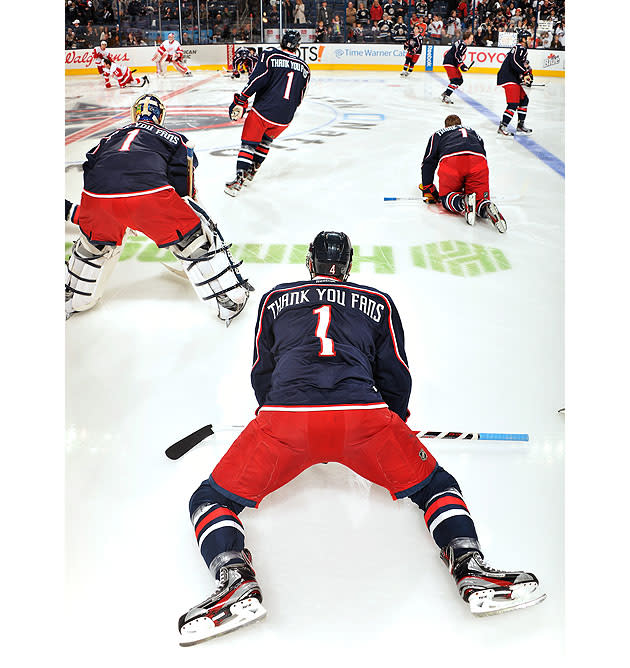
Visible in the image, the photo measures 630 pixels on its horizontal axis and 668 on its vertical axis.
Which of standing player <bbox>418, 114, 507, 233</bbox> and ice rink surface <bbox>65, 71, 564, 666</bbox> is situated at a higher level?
standing player <bbox>418, 114, 507, 233</bbox>

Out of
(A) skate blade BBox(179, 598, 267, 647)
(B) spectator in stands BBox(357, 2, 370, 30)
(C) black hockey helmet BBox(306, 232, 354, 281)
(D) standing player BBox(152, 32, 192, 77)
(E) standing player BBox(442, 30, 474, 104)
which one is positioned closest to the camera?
(A) skate blade BBox(179, 598, 267, 647)

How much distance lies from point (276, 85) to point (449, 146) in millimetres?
1673

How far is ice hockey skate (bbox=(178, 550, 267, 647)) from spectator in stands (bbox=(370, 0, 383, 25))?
58.7ft

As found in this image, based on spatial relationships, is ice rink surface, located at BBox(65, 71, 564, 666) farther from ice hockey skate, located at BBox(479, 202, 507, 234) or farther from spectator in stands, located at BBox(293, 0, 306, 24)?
spectator in stands, located at BBox(293, 0, 306, 24)

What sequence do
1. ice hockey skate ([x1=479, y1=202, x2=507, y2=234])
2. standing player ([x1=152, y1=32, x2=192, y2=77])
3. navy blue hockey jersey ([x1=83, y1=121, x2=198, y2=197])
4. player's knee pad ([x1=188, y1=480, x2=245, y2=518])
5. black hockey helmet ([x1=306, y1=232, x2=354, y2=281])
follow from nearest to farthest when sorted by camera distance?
player's knee pad ([x1=188, y1=480, x2=245, y2=518]), black hockey helmet ([x1=306, y1=232, x2=354, y2=281]), navy blue hockey jersey ([x1=83, y1=121, x2=198, y2=197]), ice hockey skate ([x1=479, y1=202, x2=507, y2=234]), standing player ([x1=152, y1=32, x2=192, y2=77])

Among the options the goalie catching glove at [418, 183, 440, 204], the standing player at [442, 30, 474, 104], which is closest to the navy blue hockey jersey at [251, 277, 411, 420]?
the goalie catching glove at [418, 183, 440, 204]

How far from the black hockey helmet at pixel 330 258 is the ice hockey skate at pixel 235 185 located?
12.2 ft

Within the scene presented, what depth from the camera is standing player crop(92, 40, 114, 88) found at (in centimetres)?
1433

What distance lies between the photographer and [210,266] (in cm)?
363

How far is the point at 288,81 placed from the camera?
6062mm

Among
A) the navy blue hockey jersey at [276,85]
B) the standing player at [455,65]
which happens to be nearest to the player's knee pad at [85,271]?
the navy blue hockey jersey at [276,85]
